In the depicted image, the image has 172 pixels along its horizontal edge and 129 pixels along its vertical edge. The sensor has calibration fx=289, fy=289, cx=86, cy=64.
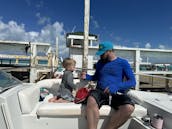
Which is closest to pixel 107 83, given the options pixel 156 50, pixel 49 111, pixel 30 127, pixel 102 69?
pixel 102 69

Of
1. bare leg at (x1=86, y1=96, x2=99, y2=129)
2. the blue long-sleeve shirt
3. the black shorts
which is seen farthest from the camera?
the blue long-sleeve shirt

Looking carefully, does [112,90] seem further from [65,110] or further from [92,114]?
[65,110]

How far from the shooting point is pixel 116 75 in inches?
134

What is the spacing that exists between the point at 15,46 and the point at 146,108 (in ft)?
29.9

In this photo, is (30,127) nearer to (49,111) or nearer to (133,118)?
(49,111)

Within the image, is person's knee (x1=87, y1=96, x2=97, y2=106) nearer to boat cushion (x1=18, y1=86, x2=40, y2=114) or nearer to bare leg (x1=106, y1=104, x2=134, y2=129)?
bare leg (x1=106, y1=104, x2=134, y2=129)

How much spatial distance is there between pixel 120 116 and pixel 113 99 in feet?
0.73

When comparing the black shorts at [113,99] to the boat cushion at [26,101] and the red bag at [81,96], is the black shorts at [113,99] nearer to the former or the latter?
the red bag at [81,96]

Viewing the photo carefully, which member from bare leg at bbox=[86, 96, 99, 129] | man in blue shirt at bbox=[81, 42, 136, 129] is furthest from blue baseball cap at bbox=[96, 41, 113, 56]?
bare leg at bbox=[86, 96, 99, 129]

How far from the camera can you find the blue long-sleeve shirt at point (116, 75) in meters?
3.33

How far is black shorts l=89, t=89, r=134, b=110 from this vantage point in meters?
3.22

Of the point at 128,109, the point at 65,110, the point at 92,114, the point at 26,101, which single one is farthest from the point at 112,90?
the point at 26,101

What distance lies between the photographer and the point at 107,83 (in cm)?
342

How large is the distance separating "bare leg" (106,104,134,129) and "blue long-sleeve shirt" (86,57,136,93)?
0.24 meters
